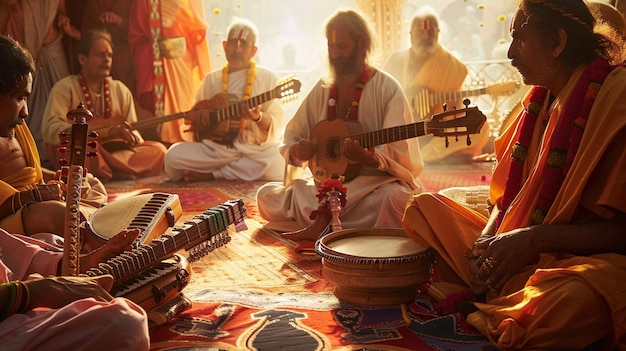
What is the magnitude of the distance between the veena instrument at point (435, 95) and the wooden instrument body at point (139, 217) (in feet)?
21.3

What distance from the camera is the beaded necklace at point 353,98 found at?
545 centimetres

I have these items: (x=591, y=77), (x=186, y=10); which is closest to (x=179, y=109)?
(x=186, y=10)

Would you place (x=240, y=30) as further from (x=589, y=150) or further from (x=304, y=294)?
(x=589, y=150)

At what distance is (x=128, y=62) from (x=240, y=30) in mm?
2670

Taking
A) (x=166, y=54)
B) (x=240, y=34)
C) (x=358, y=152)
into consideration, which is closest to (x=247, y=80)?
(x=240, y=34)

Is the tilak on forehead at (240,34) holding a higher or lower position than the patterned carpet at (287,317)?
higher

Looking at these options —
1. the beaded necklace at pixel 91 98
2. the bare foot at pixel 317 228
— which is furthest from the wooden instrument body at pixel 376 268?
the beaded necklace at pixel 91 98

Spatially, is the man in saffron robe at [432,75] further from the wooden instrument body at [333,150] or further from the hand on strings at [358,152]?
the hand on strings at [358,152]

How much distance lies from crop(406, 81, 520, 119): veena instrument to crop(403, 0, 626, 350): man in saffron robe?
633 centimetres

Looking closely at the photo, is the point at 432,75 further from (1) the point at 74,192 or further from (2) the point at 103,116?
(1) the point at 74,192

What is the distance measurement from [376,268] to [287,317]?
1.64 feet

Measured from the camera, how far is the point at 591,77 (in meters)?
3.14

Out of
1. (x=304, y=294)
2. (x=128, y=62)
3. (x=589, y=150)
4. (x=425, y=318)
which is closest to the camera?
(x=589, y=150)

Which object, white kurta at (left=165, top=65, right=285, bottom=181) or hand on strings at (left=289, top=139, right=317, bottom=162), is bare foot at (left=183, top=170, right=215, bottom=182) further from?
hand on strings at (left=289, top=139, right=317, bottom=162)
